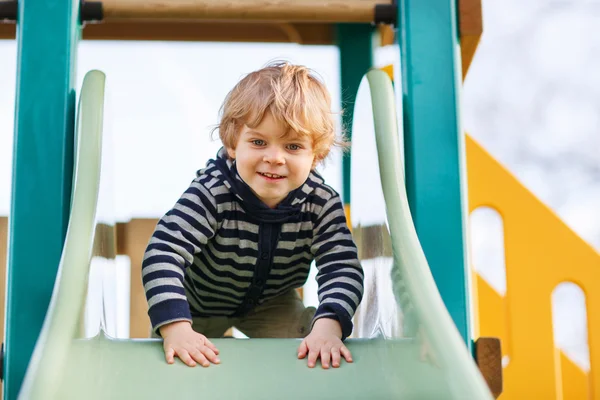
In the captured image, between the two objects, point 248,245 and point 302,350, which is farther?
point 248,245

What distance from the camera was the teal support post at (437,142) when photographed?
1496mm

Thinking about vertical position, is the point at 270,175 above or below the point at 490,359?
above

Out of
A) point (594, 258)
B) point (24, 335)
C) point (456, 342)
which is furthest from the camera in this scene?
point (594, 258)

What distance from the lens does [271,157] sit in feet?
4.58

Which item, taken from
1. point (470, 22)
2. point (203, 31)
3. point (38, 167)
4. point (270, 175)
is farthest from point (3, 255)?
point (470, 22)

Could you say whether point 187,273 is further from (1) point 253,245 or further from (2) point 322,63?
(2) point 322,63

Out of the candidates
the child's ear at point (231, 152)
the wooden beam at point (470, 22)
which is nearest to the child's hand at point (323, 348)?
the child's ear at point (231, 152)

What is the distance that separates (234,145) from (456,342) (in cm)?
63

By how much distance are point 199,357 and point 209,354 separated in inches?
0.7

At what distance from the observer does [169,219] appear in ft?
4.64

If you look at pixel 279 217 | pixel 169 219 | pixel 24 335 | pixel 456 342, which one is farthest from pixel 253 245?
pixel 456 342

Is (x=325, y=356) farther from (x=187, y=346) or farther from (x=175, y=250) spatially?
(x=175, y=250)

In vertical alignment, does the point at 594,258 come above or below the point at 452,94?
below

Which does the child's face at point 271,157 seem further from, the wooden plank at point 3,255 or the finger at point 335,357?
the wooden plank at point 3,255
